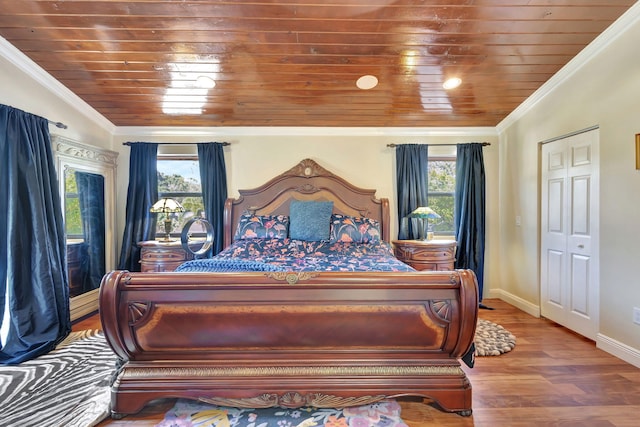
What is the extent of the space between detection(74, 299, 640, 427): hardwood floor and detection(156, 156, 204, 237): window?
2.63 metres

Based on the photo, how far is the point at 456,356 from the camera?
172 cm

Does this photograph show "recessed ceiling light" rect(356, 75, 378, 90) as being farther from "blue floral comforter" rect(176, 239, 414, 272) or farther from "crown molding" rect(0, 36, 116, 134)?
"crown molding" rect(0, 36, 116, 134)

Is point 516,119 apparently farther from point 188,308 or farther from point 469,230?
point 188,308

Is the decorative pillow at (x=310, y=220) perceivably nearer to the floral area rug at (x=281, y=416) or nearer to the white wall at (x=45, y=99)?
the floral area rug at (x=281, y=416)

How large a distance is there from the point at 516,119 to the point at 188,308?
13.3 feet

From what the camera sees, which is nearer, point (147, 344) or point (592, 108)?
point (147, 344)

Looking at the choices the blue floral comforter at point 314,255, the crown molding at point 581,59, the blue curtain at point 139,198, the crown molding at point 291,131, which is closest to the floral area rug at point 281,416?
the blue floral comforter at point 314,255

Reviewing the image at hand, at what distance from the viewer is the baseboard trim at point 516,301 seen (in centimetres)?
336

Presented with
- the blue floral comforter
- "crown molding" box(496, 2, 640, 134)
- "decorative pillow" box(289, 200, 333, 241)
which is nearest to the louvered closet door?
"crown molding" box(496, 2, 640, 134)

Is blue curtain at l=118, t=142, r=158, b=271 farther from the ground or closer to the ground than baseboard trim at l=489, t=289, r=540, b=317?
farther from the ground

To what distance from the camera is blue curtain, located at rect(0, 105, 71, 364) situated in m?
2.42

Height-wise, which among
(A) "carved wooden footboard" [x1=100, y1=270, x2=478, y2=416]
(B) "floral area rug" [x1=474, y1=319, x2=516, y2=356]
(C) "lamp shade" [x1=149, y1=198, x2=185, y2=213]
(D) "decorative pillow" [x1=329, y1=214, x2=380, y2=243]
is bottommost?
(B) "floral area rug" [x1=474, y1=319, x2=516, y2=356]

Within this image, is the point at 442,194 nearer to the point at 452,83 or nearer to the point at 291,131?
the point at 452,83

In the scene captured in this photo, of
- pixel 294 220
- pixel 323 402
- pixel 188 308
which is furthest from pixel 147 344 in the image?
pixel 294 220
